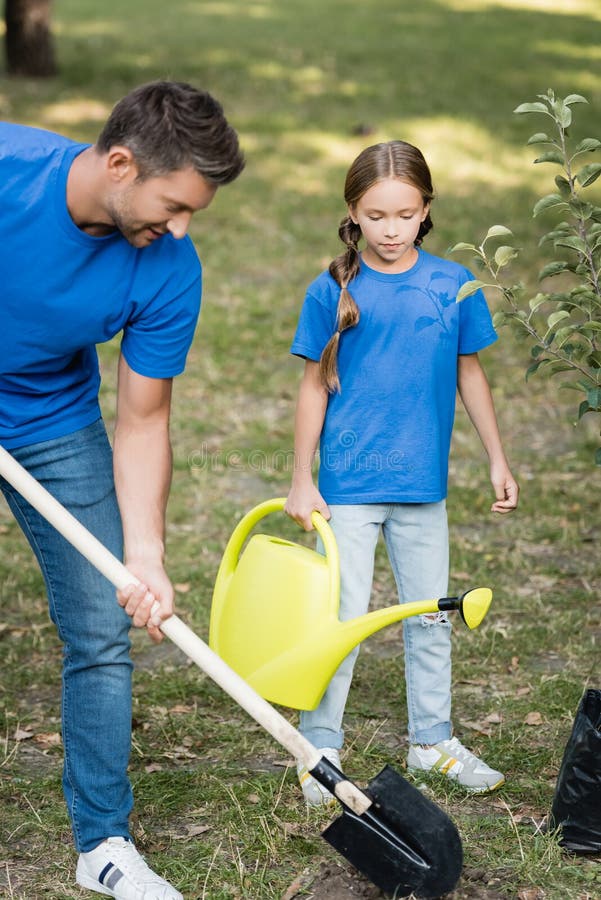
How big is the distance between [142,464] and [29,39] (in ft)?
37.2

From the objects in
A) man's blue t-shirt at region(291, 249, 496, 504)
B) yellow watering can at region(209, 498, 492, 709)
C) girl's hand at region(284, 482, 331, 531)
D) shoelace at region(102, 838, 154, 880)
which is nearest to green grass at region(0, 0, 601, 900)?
shoelace at region(102, 838, 154, 880)

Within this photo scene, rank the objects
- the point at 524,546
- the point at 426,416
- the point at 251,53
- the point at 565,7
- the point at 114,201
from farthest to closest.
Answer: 1. the point at 565,7
2. the point at 251,53
3. the point at 524,546
4. the point at 426,416
5. the point at 114,201

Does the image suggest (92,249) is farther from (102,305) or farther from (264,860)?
(264,860)

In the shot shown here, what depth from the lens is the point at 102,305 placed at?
2.64 m

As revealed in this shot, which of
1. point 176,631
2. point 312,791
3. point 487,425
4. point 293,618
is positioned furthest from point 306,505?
point 312,791

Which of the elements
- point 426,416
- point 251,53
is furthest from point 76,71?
point 426,416

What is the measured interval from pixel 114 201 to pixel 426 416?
3.45 feet

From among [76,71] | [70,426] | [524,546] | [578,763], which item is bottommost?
[578,763]

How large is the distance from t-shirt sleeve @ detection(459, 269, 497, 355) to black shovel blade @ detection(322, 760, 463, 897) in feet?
3.74

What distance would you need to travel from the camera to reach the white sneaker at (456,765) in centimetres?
318

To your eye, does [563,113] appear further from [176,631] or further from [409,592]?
[176,631]

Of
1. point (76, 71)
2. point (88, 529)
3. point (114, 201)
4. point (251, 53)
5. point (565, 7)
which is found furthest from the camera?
point (565, 7)

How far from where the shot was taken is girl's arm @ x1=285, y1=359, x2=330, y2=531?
3.12 m

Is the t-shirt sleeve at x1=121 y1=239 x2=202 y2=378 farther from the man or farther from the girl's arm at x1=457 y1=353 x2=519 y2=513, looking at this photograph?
the girl's arm at x1=457 y1=353 x2=519 y2=513
